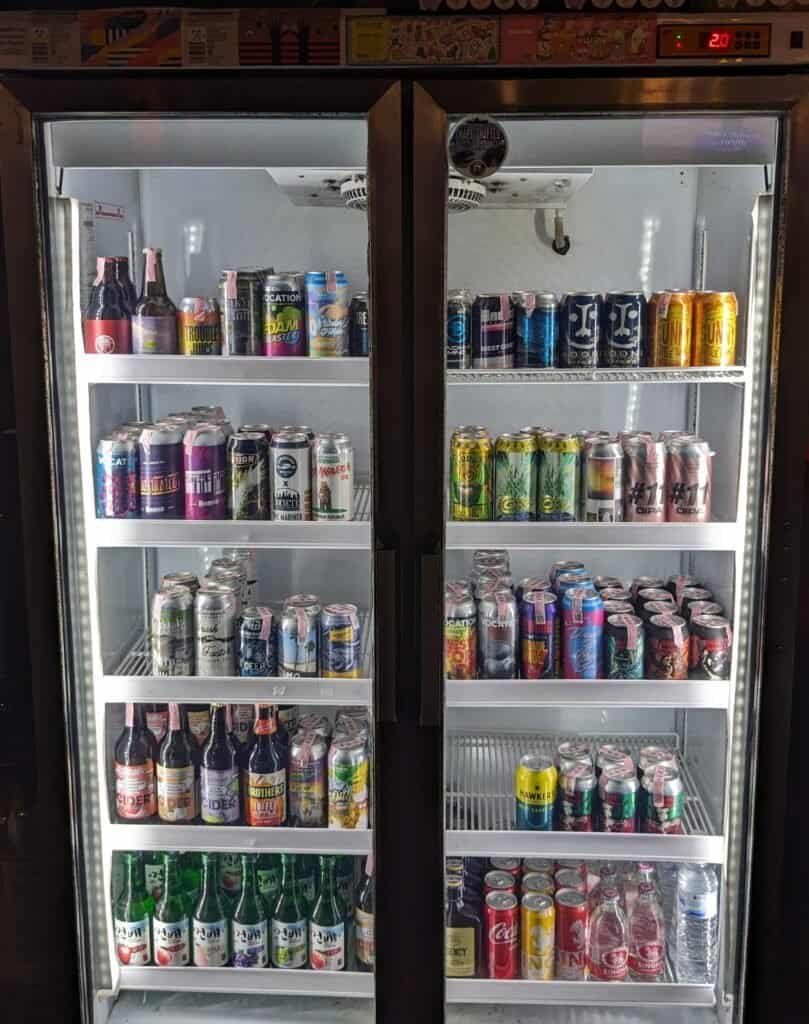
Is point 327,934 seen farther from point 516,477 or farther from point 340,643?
point 516,477

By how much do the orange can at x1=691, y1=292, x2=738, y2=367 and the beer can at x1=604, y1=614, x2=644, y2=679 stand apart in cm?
53

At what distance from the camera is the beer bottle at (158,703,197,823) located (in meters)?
2.20

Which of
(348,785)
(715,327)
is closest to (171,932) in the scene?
(348,785)

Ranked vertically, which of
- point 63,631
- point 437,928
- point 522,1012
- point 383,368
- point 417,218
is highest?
point 417,218

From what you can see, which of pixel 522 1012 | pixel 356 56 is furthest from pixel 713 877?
pixel 356 56

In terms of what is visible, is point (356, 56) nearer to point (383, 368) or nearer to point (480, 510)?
point (383, 368)

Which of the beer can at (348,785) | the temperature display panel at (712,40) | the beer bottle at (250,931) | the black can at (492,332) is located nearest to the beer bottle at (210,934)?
the beer bottle at (250,931)

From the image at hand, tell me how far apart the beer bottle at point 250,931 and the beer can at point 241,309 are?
1.14m

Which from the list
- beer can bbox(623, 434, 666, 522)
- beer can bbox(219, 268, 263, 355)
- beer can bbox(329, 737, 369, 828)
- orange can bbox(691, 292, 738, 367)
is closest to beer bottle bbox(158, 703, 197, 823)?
beer can bbox(329, 737, 369, 828)

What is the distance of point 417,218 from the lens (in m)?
1.80

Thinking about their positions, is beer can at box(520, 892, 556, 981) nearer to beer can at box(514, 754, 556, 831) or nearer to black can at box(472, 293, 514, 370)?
beer can at box(514, 754, 556, 831)

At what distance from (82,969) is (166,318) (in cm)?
128

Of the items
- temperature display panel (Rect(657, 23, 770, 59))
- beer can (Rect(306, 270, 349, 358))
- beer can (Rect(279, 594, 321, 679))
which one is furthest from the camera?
beer can (Rect(279, 594, 321, 679))

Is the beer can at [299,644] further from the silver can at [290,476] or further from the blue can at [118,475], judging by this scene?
the blue can at [118,475]
